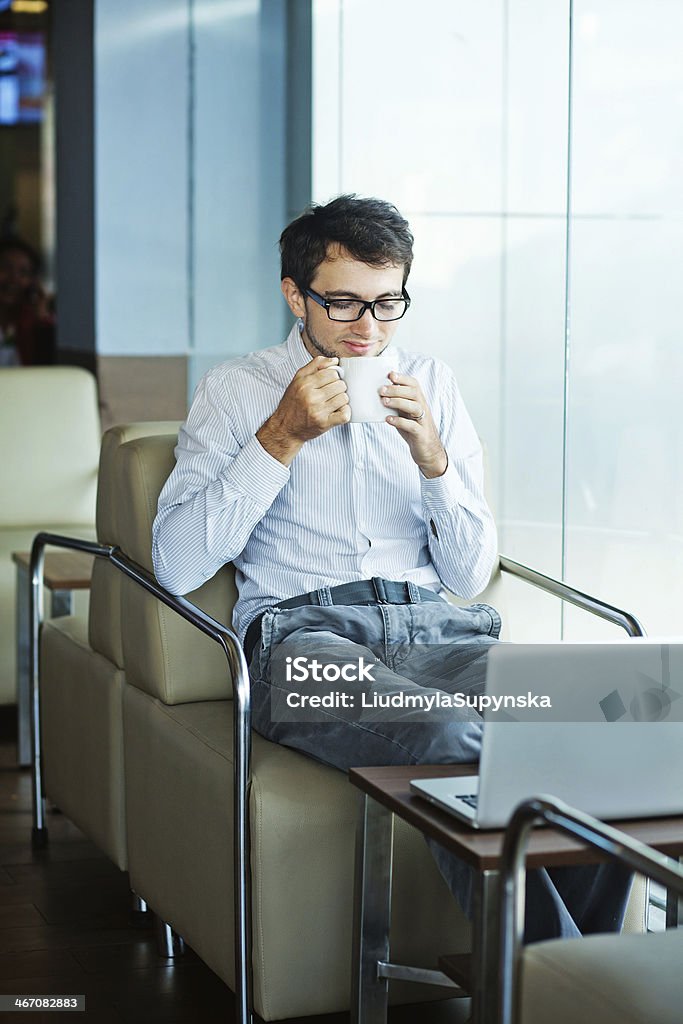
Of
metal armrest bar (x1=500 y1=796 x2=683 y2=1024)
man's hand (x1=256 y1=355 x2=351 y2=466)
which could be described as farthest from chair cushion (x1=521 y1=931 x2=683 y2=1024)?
man's hand (x1=256 y1=355 x2=351 y2=466)

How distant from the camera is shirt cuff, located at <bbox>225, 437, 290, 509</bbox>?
228 cm

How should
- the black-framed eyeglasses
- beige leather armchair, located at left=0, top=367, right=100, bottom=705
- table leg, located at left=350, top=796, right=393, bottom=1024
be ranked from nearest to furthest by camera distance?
table leg, located at left=350, top=796, right=393, bottom=1024, the black-framed eyeglasses, beige leather armchair, located at left=0, top=367, right=100, bottom=705

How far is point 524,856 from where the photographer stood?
1.42 m

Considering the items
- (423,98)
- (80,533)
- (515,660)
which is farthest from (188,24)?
(515,660)

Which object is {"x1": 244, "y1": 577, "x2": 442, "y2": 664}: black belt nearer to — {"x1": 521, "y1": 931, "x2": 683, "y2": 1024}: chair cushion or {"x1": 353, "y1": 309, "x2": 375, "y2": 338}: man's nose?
{"x1": 353, "y1": 309, "x2": 375, "y2": 338}: man's nose

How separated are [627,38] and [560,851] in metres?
1.78

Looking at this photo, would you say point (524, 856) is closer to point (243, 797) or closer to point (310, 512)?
point (243, 797)

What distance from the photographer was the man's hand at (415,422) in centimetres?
215

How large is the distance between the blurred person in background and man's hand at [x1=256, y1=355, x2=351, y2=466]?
405cm

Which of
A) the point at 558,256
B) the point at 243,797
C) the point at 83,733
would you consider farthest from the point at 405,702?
the point at 558,256

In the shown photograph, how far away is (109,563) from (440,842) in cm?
130

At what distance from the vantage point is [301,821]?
1988 millimetres

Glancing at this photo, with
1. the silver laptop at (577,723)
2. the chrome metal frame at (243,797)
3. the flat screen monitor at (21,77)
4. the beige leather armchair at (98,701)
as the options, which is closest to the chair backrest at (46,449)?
the beige leather armchair at (98,701)

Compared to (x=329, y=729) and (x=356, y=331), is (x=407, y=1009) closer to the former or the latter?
(x=329, y=729)
